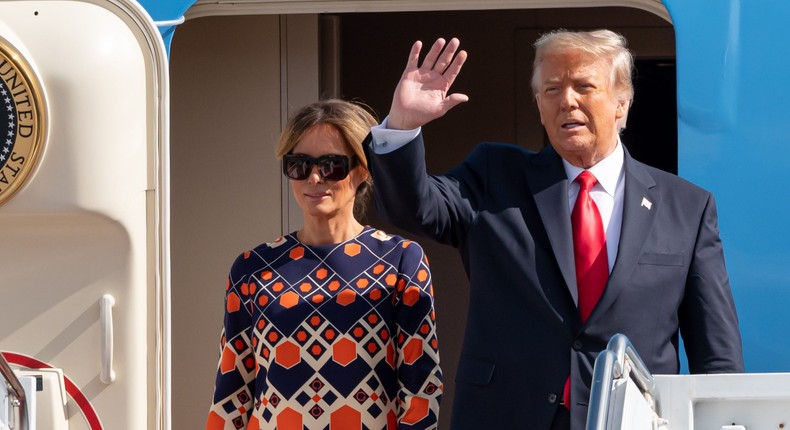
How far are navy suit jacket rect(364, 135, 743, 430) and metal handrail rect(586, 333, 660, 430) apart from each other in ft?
0.88

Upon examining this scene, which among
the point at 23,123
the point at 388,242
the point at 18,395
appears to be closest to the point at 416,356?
the point at 388,242

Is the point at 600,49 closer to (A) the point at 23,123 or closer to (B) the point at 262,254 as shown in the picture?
(B) the point at 262,254

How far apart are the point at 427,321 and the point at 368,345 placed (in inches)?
5.5

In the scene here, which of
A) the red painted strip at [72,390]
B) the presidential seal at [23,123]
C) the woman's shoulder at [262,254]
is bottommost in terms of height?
the red painted strip at [72,390]

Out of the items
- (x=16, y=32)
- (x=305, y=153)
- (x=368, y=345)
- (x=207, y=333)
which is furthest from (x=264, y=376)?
(x=207, y=333)

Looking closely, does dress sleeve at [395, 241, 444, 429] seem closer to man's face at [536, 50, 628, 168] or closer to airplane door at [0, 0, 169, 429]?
man's face at [536, 50, 628, 168]

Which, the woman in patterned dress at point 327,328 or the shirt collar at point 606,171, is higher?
the shirt collar at point 606,171

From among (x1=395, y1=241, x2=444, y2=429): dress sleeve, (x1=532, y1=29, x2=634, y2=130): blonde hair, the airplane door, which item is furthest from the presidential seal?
(x1=532, y1=29, x2=634, y2=130): blonde hair

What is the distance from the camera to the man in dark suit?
99.6 inches

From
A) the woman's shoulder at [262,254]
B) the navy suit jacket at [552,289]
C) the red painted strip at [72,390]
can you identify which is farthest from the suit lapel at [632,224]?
the red painted strip at [72,390]

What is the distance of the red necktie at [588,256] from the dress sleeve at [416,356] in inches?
14.4

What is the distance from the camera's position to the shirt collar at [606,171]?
2.66 m

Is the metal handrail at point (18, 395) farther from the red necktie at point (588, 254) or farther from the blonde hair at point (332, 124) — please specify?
the red necktie at point (588, 254)

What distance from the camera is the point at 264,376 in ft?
9.12
